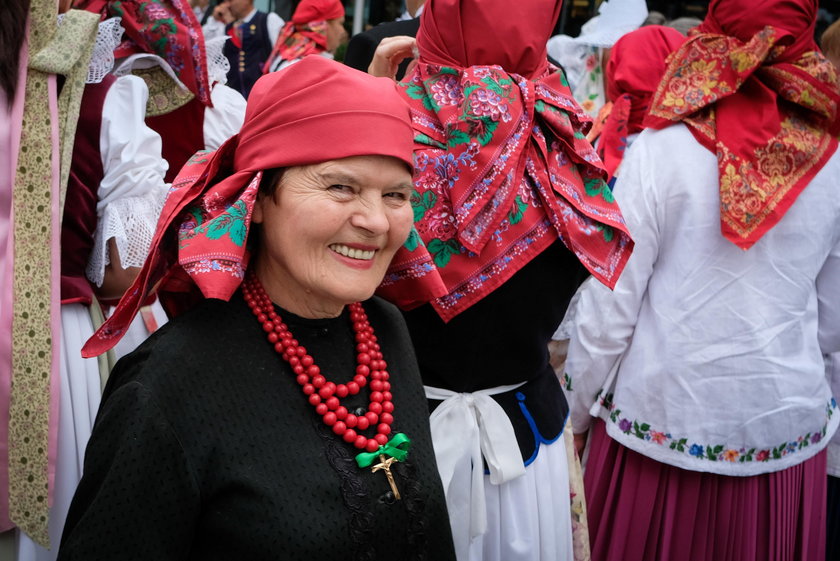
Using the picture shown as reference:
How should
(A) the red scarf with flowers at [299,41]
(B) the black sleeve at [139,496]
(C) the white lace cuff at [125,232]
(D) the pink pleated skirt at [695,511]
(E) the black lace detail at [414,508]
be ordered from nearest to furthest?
(B) the black sleeve at [139,496], (E) the black lace detail at [414,508], (C) the white lace cuff at [125,232], (D) the pink pleated skirt at [695,511], (A) the red scarf with flowers at [299,41]

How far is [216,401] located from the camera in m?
1.30

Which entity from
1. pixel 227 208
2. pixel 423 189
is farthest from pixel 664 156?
pixel 227 208

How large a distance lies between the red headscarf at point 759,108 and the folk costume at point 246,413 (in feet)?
4.31

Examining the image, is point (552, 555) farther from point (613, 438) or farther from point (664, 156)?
point (664, 156)

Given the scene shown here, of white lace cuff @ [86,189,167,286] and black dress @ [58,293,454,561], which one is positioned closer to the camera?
black dress @ [58,293,454,561]

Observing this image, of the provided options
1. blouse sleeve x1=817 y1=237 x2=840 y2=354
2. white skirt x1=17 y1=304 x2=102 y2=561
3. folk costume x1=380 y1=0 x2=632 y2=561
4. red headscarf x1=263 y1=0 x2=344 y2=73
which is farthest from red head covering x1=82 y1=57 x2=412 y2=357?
red headscarf x1=263 y1=0 x2=344 y2=73

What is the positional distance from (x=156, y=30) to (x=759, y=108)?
205cm

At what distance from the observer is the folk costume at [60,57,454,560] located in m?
1.22

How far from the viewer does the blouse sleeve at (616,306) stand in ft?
7.94

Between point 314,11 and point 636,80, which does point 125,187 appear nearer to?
point 636,80

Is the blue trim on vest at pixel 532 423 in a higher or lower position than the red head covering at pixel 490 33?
lower

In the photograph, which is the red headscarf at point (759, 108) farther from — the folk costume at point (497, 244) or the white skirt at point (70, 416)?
the white skirt at point (70, 416)

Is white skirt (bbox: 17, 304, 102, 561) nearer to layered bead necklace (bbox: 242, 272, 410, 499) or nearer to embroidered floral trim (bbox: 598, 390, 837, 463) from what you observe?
layered bead necklace (bbox: 242, 272, 410, 499)

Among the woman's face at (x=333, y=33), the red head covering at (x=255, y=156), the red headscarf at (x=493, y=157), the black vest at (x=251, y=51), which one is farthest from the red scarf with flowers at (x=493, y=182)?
the black vest at (x=251, y=51)
